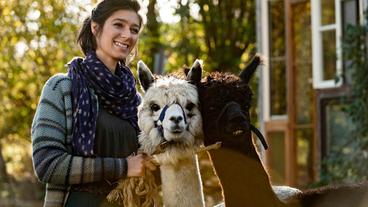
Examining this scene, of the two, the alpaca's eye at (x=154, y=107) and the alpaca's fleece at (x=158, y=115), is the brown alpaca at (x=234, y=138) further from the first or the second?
the alpaca's eye at (x=154, y=107)

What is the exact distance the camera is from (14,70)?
18688mm

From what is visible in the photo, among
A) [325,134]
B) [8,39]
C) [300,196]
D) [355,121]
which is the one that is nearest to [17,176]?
[8,39]

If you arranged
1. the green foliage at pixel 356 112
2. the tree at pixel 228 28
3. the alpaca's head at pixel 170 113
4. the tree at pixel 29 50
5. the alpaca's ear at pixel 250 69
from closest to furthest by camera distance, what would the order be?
the alpaca's head at pixel 170 113 < the alpaca's ear at pixel 250 69 < the green foliage at pixel 356 112 < the tree at pixel 29 50 < the tree at pixel 228 28

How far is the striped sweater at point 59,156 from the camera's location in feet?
17.4

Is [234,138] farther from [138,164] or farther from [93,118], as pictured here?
[93,118]

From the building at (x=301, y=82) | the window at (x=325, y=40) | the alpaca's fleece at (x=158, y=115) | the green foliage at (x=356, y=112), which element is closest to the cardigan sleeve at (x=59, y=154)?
the alpaca's fleece at (x=158, y=115)

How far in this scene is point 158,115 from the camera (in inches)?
211

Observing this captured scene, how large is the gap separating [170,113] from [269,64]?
1382 cm

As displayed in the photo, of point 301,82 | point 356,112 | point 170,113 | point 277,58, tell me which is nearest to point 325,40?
point 301,82

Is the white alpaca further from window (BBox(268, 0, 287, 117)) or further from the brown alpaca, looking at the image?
window (BBox(268, 0, 287, 117))

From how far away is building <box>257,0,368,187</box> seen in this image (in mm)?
16922

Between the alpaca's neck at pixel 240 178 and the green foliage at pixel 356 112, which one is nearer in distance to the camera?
the alpaca's neck at pixel 240 178

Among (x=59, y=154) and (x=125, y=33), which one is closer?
(x=59, y=154)

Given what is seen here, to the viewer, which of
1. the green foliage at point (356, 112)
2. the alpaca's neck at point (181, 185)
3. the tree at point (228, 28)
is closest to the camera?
the alpaca's neck at point (181, 185)
